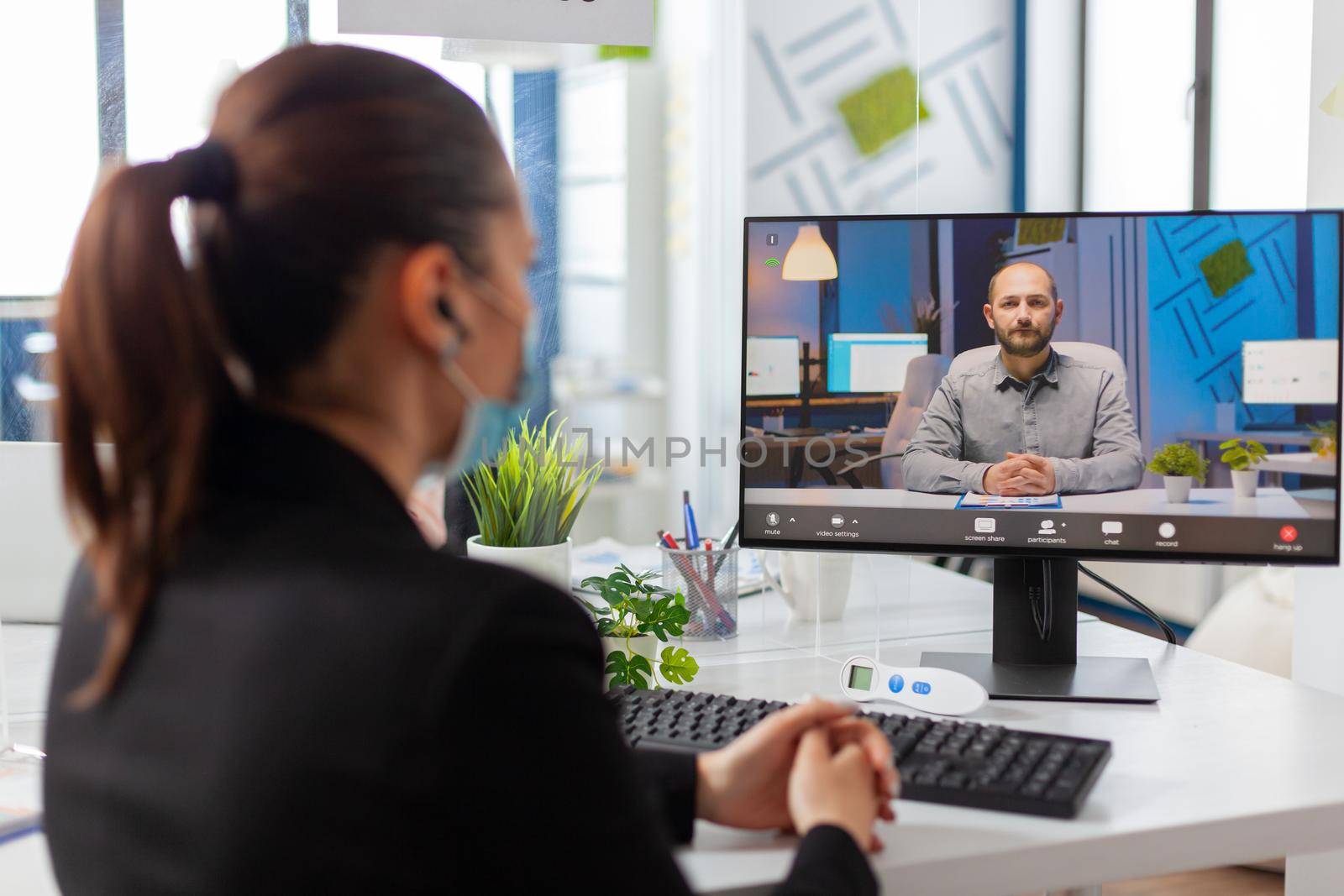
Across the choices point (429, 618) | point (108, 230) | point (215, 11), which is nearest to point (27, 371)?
point (215, 11)

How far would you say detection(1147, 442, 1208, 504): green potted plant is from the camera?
1.16m

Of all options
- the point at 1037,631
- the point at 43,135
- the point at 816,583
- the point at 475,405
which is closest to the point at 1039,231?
the point at 1037,631

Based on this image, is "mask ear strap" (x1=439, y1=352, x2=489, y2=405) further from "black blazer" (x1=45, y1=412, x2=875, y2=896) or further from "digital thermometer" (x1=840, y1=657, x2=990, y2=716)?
"digital thermometer" (x1=840, y1=657, x2=990, y2=716)

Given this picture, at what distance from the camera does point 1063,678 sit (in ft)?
3.87

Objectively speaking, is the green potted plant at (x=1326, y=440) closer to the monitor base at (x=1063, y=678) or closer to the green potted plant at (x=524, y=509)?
the monitor base at (x=1063, y=678)

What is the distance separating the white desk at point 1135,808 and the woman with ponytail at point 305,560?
26cm

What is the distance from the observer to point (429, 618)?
1.70 feet

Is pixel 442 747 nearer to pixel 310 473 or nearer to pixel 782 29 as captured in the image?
pixel 310 473

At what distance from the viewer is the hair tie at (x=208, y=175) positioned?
55cm

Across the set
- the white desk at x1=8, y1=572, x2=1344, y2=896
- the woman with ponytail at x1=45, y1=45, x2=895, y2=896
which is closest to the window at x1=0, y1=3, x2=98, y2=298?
the white desk at x1=8, y1=572, x2=1344, y2=896

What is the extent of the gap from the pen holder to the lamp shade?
0.35 m

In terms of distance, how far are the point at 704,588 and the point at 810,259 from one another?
43 centimetres

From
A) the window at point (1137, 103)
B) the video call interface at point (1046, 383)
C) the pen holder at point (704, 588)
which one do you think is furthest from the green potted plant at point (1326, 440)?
the window at point (1137, 103)

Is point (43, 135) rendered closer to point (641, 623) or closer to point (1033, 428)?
point (641, 623)
